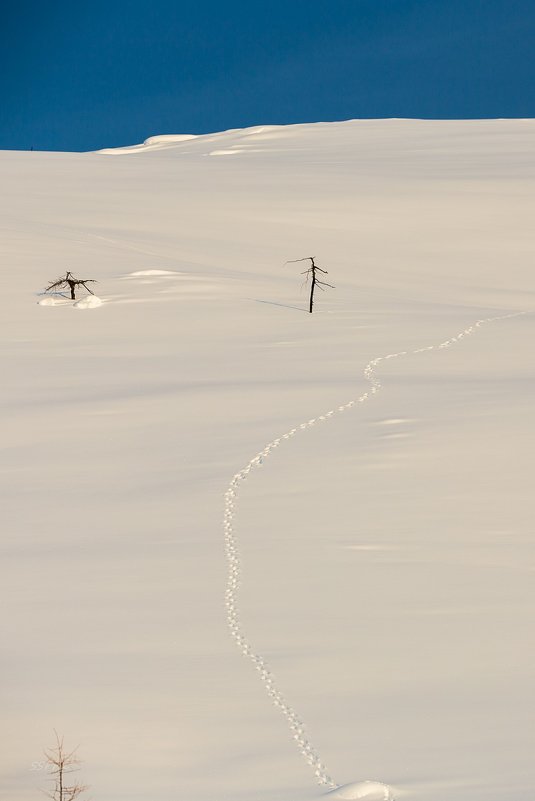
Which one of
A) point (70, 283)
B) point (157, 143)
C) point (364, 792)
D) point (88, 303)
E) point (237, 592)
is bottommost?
point (364, 792)

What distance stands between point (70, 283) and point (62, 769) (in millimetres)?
19667

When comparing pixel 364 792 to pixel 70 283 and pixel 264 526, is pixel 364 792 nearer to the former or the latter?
pixel 264 526

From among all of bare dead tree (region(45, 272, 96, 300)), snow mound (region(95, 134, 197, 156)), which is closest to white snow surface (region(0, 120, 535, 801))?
bare dead tree (region(45, 272, 96, 300))

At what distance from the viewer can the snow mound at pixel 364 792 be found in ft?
23.9

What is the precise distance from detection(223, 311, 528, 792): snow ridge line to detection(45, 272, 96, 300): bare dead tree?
781 cm

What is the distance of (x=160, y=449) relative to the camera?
16062mm

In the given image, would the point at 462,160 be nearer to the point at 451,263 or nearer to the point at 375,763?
the point at 451,263

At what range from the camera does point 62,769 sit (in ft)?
24.2

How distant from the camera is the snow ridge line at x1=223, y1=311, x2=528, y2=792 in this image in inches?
317

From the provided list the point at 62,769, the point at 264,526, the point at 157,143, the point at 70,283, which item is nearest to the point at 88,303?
the point at 70,283

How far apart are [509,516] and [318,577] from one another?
7.94 feet

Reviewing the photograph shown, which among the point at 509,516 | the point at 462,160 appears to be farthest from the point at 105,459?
the point at 462,160

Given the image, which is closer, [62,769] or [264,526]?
[62,769]

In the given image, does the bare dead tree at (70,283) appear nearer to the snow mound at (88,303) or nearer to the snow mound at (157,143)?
the snow mound at (88,303)
